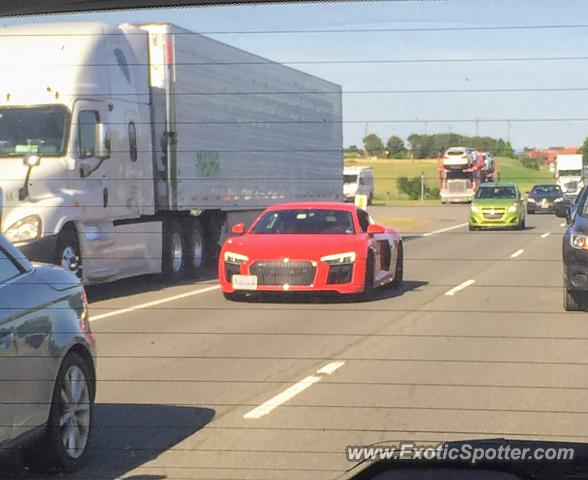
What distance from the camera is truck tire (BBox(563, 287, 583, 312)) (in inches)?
367

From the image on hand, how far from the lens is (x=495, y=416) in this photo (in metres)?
6.30

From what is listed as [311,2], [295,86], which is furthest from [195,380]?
[311,2]

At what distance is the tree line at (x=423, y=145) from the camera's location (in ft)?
16.8

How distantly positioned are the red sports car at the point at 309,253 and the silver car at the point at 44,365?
681 centimetres

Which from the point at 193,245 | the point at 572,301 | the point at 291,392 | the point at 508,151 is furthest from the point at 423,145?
the point at 193,245

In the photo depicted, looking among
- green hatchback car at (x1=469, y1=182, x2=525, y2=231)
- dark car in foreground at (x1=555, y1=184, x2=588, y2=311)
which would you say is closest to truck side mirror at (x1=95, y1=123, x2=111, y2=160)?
dark car in foreground at (x1=555, y1=184, x2=588, y2=311)

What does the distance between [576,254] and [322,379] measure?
200 centimetres

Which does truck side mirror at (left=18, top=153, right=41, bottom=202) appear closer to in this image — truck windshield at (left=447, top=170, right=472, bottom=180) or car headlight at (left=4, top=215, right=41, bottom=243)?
car headlight at (left=4, top=215, right=41, bottom=243)

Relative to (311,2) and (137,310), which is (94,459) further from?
(137,310)

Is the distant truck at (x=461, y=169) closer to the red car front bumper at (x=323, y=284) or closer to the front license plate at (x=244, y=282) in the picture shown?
the red car front bumper at (x=323, y=284)

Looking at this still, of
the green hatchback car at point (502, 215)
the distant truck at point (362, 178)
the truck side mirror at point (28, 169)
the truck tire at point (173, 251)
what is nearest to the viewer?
the truck side mirror at point (28, 169)

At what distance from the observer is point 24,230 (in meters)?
8.81

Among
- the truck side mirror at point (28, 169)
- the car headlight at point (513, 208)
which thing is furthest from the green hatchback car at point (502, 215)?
the truck side mirror at point (28, 169)

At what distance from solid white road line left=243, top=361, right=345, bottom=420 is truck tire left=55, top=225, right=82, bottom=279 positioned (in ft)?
6.21
